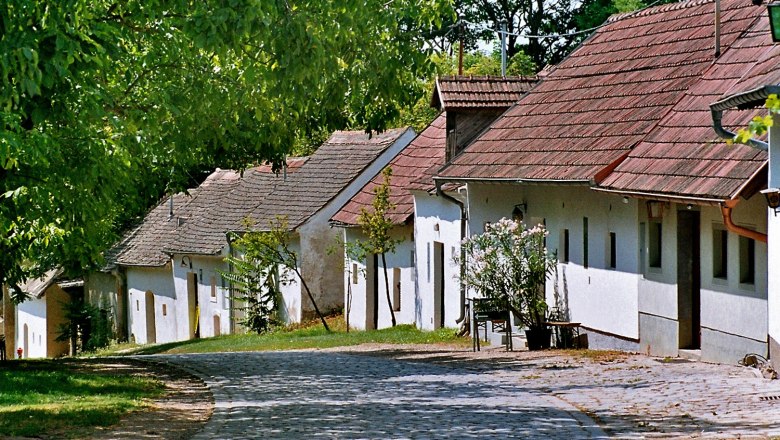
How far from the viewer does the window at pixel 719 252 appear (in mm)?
18656

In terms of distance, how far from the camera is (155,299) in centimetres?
5103

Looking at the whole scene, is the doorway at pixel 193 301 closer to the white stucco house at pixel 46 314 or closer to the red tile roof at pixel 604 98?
the white stucco house at pixel 46 314

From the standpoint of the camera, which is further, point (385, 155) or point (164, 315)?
point (164, 315)

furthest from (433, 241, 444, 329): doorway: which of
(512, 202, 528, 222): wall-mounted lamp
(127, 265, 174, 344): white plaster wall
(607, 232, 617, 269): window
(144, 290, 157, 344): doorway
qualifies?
(144, 290, 157, 344): doorway

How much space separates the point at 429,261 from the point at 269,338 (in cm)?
559

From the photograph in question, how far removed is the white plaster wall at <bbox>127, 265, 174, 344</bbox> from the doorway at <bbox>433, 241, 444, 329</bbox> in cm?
1913

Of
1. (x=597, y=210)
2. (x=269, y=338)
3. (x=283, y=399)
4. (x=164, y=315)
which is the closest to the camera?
(x=283, y=399)

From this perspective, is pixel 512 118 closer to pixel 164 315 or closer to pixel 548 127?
pixel 548 127

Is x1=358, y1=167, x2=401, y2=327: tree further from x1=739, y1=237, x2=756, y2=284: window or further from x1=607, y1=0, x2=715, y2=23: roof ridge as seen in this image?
x1=739, y1=237, x2=756, y2=284: window

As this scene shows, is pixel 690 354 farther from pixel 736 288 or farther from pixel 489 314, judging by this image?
pixel 489 314

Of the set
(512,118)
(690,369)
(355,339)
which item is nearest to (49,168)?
(690,369)

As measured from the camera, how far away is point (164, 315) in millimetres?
49969

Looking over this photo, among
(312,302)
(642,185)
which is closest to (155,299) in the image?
(312,302)

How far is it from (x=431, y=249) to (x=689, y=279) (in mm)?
12977
